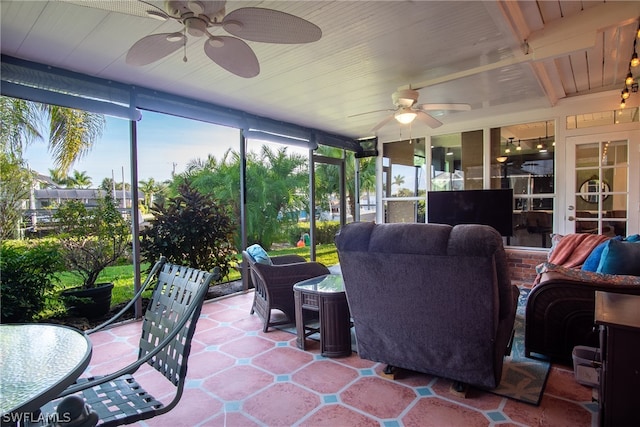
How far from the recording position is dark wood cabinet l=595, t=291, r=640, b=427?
134 centimetres

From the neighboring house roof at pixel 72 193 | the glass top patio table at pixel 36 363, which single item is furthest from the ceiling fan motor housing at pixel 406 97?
the glass top patio table at pixel 36 363

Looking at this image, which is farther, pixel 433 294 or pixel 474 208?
pixel 474 208

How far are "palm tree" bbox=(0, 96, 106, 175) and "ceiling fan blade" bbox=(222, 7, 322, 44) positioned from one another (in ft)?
8.49

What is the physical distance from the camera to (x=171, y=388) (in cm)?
227

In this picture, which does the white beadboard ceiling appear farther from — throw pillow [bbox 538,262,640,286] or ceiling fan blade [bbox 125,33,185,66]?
throw pillow [bbox 538,262,640,286]

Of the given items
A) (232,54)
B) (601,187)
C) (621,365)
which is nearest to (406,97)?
(232,54)

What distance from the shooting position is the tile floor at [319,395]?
1.89 m

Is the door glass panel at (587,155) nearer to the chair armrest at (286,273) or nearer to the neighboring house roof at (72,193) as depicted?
the chair armrest at (286,273)

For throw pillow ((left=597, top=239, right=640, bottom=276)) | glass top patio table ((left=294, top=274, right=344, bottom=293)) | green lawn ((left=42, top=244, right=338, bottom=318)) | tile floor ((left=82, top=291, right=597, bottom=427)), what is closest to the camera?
tile floor ((left=82, top=291, right=597, bottom=427))

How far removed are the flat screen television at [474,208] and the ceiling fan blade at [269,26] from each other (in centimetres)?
431

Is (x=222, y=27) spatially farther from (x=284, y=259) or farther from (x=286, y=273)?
(x=284, y=259)

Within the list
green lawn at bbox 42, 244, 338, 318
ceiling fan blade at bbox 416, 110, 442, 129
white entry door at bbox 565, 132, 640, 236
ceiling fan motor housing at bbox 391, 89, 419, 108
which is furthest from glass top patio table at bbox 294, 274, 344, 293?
white entry door at bbox 565, 132, 640, 236

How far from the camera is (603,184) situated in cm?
456

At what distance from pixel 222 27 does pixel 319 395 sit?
2.26m
